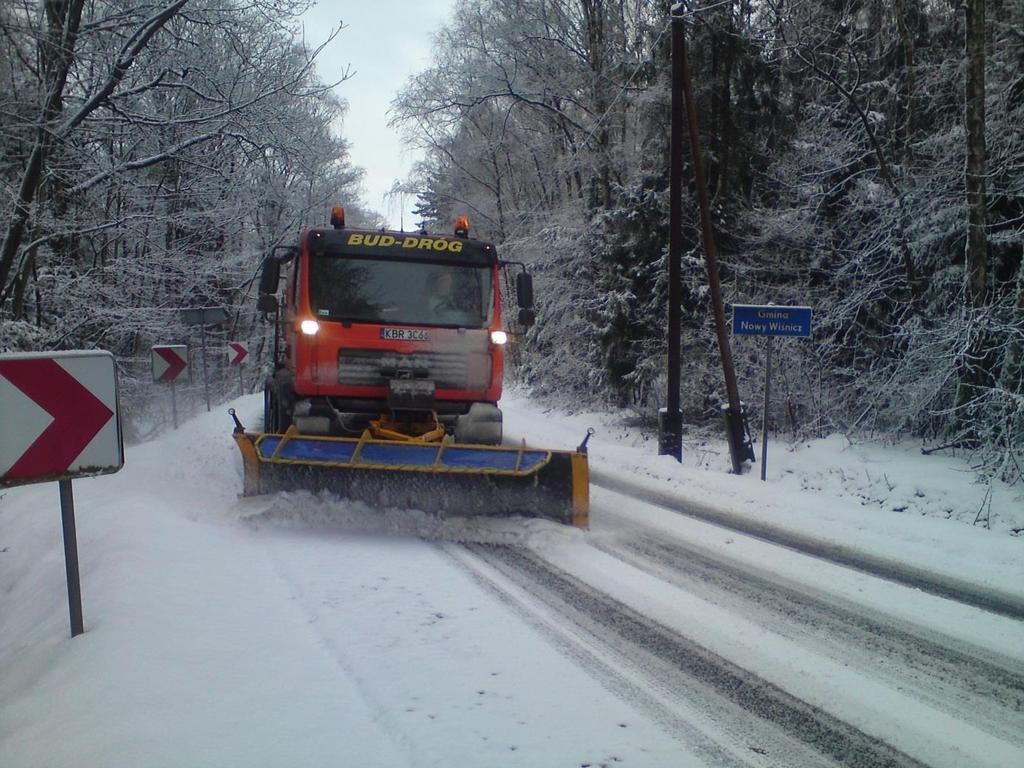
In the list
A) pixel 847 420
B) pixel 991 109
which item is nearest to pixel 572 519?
pixel 847 420

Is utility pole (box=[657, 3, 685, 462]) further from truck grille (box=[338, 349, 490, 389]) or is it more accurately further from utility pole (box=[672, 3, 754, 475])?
truck grille (box=[338, 349, 490, 389])

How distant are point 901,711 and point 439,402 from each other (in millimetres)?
5429

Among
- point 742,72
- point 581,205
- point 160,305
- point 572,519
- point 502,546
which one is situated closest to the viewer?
point 502,546

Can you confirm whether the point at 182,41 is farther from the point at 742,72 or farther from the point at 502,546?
the point at 742,72

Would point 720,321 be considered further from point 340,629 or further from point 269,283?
point 340,629

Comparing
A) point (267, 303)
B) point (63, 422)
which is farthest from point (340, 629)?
point (267, 303)

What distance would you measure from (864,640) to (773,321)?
18.8ft

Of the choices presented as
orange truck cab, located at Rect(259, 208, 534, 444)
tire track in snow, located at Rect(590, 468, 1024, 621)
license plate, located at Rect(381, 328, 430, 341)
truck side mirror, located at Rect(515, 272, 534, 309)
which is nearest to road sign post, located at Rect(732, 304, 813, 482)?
tire track in snow, located at Rect(590, 468, 1024, 621)

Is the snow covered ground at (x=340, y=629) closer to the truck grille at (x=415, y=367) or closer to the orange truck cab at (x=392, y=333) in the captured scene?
the orange truck cab at (x=392, y=333)

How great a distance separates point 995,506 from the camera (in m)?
7.99

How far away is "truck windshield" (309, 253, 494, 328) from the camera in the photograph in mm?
7875

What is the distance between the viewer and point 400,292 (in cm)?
803

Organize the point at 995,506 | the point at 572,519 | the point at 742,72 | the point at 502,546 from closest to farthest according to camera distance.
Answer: the point at 502,546, the point at 572,519, the point at 995,506, the point at 742,72

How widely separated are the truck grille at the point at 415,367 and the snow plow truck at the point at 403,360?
0.01 metres
